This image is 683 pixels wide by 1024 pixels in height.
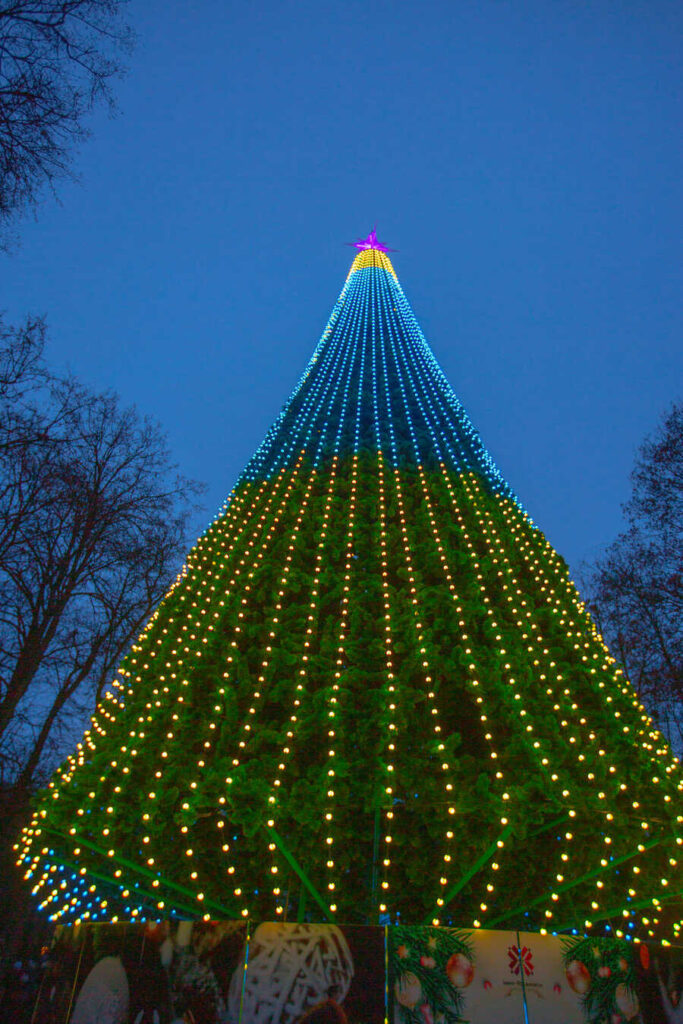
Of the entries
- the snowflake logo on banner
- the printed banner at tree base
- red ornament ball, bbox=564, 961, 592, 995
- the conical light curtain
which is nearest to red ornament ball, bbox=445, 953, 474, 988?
the printed banner at tree base

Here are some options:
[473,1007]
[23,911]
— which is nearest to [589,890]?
[473,1007]

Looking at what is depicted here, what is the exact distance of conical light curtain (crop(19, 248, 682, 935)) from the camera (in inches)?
182

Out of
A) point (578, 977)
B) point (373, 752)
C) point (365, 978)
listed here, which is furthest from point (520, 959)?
point (373, 752)

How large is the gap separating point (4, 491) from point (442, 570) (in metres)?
6.42

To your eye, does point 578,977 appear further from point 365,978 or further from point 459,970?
point 365,978

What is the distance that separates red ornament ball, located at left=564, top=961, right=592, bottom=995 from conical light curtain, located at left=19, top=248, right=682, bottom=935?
0.78 metres

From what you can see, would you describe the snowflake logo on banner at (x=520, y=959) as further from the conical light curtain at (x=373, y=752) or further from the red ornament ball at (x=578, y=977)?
the conical light curtain at (x=373, y=752)

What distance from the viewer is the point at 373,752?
4891 mm

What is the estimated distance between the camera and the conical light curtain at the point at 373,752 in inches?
182

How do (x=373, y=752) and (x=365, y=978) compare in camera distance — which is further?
(x=373, y=752)

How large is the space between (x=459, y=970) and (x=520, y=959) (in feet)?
1.50

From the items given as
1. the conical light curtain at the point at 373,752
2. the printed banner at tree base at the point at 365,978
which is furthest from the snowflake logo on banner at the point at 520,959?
the conical light curtain at the point at 373,752

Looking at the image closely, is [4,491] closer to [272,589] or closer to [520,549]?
[272,589]

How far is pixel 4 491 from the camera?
27.5 ft
